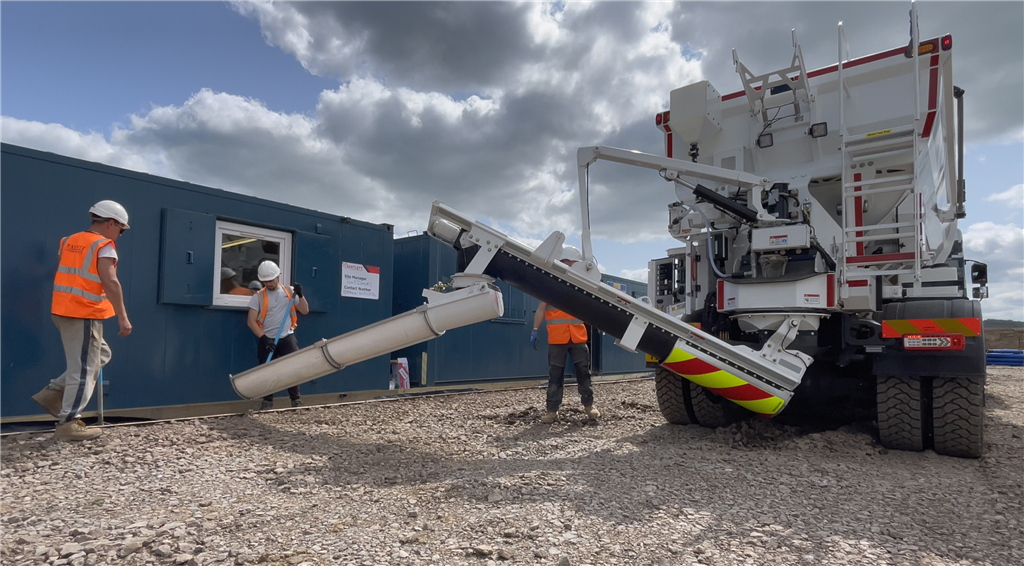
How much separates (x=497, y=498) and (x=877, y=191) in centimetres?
374

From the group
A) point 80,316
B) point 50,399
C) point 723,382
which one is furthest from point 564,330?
point 50,399

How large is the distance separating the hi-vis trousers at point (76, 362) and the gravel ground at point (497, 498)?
11.1 inches

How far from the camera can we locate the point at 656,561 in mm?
2504

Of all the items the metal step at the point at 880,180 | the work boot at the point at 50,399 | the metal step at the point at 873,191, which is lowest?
the work boot at the point at 50,399

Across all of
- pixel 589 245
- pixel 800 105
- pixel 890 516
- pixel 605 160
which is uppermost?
pixel 800 105

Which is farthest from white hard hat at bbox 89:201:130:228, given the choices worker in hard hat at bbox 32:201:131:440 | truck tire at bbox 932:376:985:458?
truck tire at bbox 932:376:985:458

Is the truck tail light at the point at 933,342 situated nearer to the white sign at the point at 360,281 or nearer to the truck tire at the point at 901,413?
the truck tire at the point at 901,413

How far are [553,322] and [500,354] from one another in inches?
173

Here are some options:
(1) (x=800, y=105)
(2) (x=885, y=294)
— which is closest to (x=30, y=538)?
(2) (x=885, y=294)

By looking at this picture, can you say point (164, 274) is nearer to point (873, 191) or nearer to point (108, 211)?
point (108, 211)

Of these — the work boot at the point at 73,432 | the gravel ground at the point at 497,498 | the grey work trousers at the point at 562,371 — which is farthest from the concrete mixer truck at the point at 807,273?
the work boot at the point at 73,432

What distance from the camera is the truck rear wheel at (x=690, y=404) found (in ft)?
18.0

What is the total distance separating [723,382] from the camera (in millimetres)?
4586

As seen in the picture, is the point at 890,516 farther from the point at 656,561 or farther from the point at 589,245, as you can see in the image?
the point at 589,245
